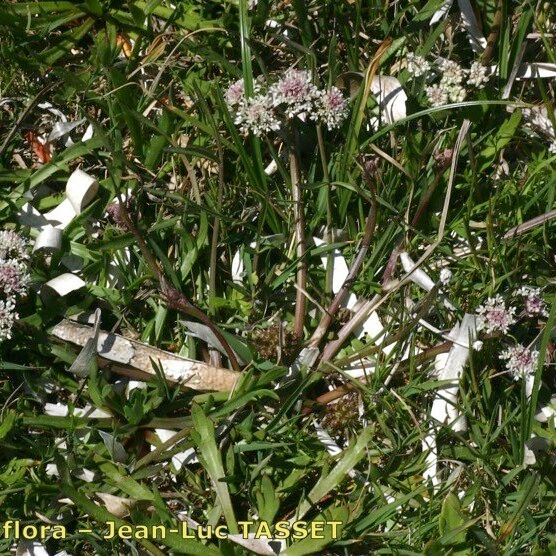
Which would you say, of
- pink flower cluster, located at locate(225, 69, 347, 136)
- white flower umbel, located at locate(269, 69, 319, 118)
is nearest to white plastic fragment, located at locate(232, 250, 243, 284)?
pink flower cluster, located at locate(225, 69, 347, 136)

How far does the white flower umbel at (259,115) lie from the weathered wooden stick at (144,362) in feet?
2.90

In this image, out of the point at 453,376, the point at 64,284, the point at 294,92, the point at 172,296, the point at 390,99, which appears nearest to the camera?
the point at 294,92

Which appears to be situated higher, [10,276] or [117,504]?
[10,276]

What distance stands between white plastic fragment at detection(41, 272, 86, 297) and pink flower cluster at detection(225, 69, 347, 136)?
2.86ft

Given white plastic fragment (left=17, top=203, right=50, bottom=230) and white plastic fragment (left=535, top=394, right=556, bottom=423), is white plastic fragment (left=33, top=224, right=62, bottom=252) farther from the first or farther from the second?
white plastic fragment (left=535, top=394, right=556, bottom=423)

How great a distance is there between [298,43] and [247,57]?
1.06 ft

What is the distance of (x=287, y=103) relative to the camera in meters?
2.74

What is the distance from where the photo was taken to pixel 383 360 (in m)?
2.96

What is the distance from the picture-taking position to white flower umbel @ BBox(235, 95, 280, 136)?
8.93 ft

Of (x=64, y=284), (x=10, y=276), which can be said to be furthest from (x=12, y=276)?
(x=64, y=284)

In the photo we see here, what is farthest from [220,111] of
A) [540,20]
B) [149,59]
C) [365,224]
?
[540,20]

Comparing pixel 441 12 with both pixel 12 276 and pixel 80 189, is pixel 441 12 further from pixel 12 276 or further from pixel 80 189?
pixel 12 276

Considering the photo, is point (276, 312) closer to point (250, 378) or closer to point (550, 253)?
point (250, 378)

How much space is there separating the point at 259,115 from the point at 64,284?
991 mm
